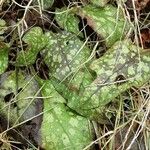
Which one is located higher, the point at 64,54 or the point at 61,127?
the point at 64,54

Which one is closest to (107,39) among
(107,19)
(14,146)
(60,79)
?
(107,19)

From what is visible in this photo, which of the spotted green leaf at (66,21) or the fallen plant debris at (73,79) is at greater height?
the spotted green leaf at (66,21)

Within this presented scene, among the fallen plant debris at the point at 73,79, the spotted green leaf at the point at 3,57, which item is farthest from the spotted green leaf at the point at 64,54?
the spotted green leaf at the point at 3,57

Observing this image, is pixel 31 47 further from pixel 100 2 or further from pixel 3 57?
pixel 100 2

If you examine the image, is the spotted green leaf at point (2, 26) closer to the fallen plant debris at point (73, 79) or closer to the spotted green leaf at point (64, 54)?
the fallen plant debris at point (73, 79)

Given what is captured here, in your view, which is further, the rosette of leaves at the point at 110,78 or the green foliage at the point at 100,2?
the green foliage at the point at 100,2

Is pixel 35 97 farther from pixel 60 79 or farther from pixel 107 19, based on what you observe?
pixel 107 19

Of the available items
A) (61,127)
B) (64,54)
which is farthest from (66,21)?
(61,127)
